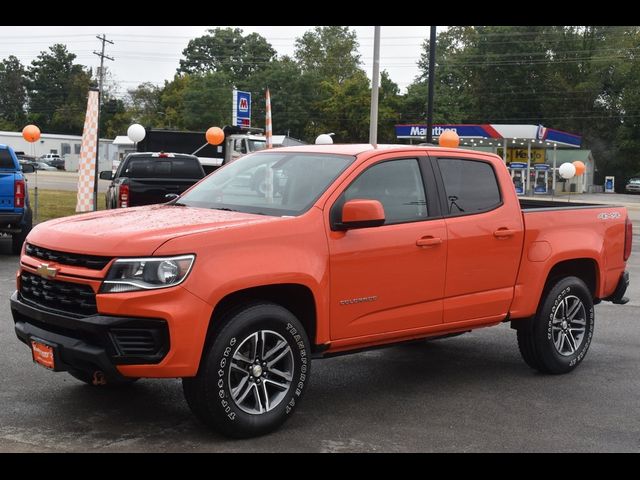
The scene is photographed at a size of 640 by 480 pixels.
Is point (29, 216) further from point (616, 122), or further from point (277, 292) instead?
point (616, 122)

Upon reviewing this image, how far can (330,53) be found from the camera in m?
105

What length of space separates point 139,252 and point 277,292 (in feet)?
3.21

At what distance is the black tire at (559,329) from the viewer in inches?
269

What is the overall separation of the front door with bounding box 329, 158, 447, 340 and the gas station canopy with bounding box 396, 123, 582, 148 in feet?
142

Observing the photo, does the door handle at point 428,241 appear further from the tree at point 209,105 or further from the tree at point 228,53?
the tree at point 228,53

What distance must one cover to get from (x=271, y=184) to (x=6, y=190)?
346 inches

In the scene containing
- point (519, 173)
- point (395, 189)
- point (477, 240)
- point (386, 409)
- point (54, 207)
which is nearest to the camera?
point (386, 409)

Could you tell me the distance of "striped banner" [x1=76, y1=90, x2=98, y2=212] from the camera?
20375 mm

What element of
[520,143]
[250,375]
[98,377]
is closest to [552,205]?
[250,375]

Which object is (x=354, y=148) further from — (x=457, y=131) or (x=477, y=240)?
(x=457, y=131)

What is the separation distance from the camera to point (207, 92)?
296 ft

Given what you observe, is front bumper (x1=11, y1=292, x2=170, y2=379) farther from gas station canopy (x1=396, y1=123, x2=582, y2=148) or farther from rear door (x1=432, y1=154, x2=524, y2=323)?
gas station canopy (x1=396, y1=123, x2=582, y2=148)

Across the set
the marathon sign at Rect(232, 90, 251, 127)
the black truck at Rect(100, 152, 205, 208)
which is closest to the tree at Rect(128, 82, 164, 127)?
the marathon sign at Rect(232, 90, 251, 127)
